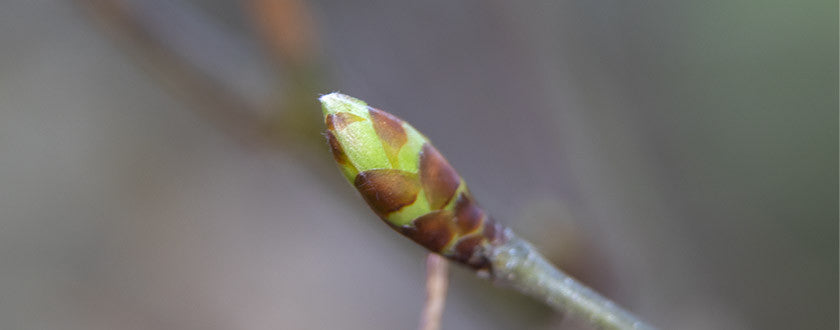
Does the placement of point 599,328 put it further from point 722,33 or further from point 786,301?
point 722,33

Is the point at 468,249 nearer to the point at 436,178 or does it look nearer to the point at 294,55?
the point at 436,178

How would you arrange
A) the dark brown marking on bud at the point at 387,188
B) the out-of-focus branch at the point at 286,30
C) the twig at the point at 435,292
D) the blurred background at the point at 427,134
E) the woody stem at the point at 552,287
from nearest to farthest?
1. the dark brown marking on bud at the point at 387,188
2. the woody stem at the point at 552,287
3. the twig at the point at 435,292
4. the out-of-focus branch at the point at 286,30
5. the blurred background at the point at 427,134

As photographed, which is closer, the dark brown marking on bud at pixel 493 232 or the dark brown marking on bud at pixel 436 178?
the dark brown marking on bud at pixel 436 178

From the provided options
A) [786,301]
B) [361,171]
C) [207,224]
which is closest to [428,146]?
[361,171]

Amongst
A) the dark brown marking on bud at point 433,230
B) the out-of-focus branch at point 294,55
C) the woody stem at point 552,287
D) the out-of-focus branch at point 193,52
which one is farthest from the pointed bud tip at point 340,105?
the out-of-focus branch at point 193,52

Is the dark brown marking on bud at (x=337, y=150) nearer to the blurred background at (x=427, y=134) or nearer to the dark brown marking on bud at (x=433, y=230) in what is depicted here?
the dark brown marking on bud at (x=433, y=230)

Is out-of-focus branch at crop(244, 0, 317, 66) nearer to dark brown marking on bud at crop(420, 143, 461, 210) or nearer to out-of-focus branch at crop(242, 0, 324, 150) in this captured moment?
out-of-focus branch at crop(242, 0, 324, 150)

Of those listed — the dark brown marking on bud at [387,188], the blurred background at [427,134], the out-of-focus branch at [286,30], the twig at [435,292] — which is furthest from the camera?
the blurred background at [427,134]
